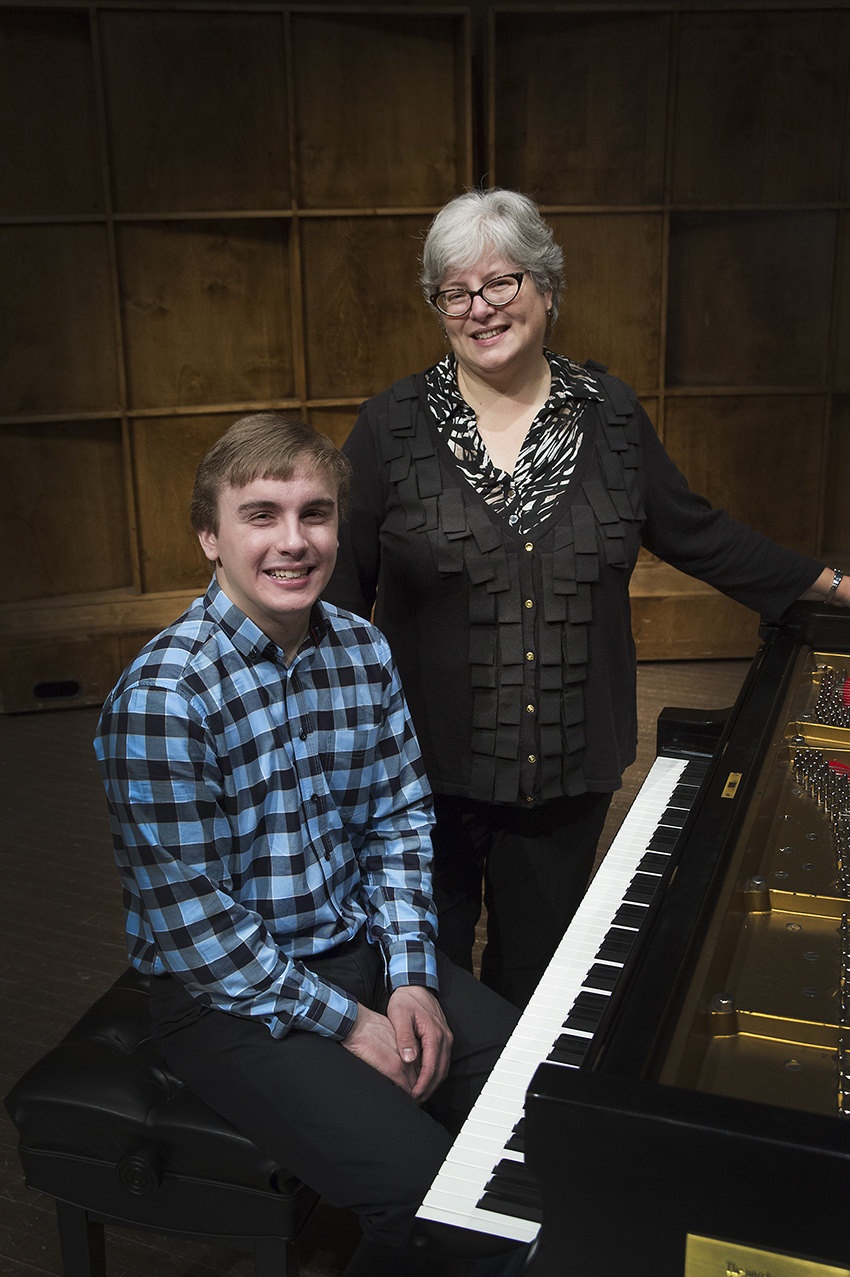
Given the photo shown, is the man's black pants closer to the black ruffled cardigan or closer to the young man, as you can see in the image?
the young man

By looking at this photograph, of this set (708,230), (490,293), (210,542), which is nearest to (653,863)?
(210,542)

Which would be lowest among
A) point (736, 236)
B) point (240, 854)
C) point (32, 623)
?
point (32, 623)

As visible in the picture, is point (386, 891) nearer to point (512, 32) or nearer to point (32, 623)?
point (32, 623)

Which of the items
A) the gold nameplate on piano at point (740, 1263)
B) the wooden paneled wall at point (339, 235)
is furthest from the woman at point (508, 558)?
the wooden paneled wall at point (339, 235)

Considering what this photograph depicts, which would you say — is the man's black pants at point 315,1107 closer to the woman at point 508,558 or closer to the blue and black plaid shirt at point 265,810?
the blue and black plaid shirt at point 265,810

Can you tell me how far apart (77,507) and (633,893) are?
3.70 metres

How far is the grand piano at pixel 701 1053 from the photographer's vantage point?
3.26 feet

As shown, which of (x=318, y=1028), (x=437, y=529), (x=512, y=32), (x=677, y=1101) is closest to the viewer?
(x=677, y=1101)

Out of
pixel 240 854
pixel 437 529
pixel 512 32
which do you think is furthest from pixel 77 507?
pixel 240 854

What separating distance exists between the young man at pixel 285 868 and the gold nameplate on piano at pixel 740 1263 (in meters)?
0.50

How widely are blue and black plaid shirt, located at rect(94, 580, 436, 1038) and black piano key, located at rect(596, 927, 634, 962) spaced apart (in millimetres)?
266

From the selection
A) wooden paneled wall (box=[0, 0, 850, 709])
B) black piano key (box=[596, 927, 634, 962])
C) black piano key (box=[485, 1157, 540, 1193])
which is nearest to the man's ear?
black piano key (box=[596, 927, 634, 962])

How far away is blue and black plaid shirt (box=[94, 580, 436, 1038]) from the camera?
1566 millimetres

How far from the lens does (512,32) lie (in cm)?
466
